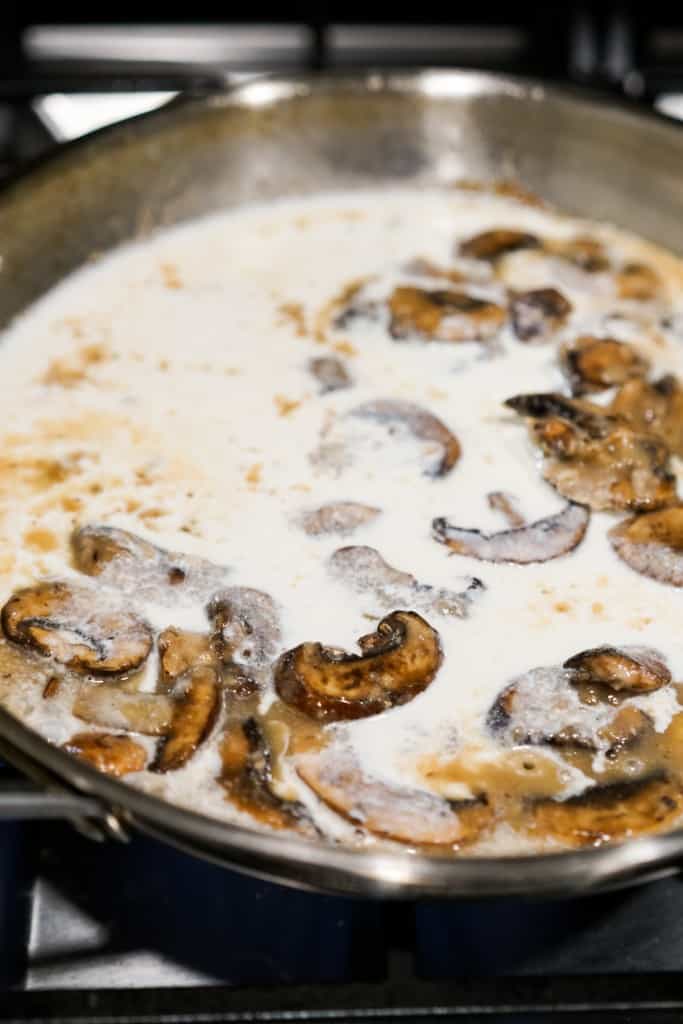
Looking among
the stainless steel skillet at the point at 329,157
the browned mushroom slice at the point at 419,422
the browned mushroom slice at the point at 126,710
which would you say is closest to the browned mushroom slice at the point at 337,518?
the browned mushroom slice at the point at 419,422

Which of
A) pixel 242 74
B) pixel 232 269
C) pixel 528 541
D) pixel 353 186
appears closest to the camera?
pixel 528 541

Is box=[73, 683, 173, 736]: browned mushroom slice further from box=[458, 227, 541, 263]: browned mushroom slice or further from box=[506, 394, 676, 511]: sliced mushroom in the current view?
box=[458, 227, 541, 263]: browned mushroom slice

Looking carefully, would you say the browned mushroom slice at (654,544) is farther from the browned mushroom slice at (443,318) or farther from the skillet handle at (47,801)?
the skillet handle at (47,801)

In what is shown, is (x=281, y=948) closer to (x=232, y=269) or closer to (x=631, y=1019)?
(x=631, y=1019)

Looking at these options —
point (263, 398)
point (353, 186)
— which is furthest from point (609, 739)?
point (353, 186)

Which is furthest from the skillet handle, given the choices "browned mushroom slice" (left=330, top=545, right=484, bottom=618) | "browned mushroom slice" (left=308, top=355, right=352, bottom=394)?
"browned mushroom slice" (left=308, top=355, right=352, bottom=394)

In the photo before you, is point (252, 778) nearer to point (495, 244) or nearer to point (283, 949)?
point (283, 949)

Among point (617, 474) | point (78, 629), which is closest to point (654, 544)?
point (617, 474)
